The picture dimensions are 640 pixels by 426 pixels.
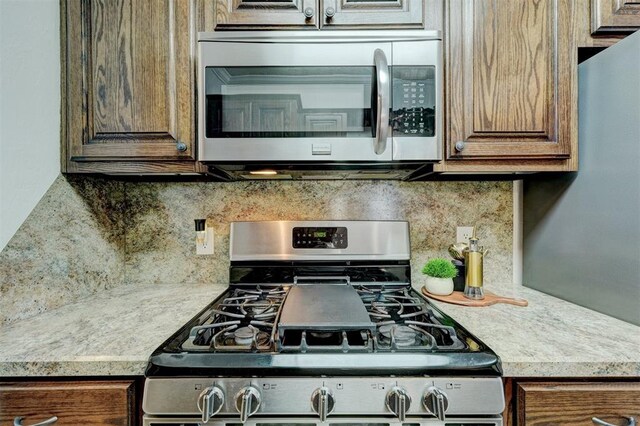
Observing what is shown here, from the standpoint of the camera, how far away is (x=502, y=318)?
0.96 metres

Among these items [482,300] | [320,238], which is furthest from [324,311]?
[482,300]

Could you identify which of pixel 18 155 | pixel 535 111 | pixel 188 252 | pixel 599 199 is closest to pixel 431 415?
pixel 599 199

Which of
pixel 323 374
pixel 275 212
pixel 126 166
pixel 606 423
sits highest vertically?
pixel 126 166

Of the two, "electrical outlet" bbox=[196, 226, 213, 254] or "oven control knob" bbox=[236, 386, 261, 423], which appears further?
"electrical outlet" bbox=[196, 226, 213, 254]

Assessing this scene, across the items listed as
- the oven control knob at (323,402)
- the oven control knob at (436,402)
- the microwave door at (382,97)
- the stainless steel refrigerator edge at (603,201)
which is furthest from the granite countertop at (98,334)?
the stainless steel refrigerator edge at (603,201)

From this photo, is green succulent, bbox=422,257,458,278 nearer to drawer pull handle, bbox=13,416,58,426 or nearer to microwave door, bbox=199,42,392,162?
microwave door, bbox=199,42,392,162

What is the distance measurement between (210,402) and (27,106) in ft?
3.38

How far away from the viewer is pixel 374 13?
106 cm

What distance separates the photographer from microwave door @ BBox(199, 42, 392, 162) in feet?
3.26

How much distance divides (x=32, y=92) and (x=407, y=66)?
116 cm

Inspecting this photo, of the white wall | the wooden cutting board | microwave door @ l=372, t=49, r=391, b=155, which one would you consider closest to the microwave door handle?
microwave door @ l=372, t=49, r=391, b=155

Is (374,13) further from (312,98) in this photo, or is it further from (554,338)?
(554,338)

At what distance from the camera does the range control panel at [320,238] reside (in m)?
1.32

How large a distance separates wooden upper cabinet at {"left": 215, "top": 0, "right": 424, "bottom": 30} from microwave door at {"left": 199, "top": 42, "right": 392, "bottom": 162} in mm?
122
